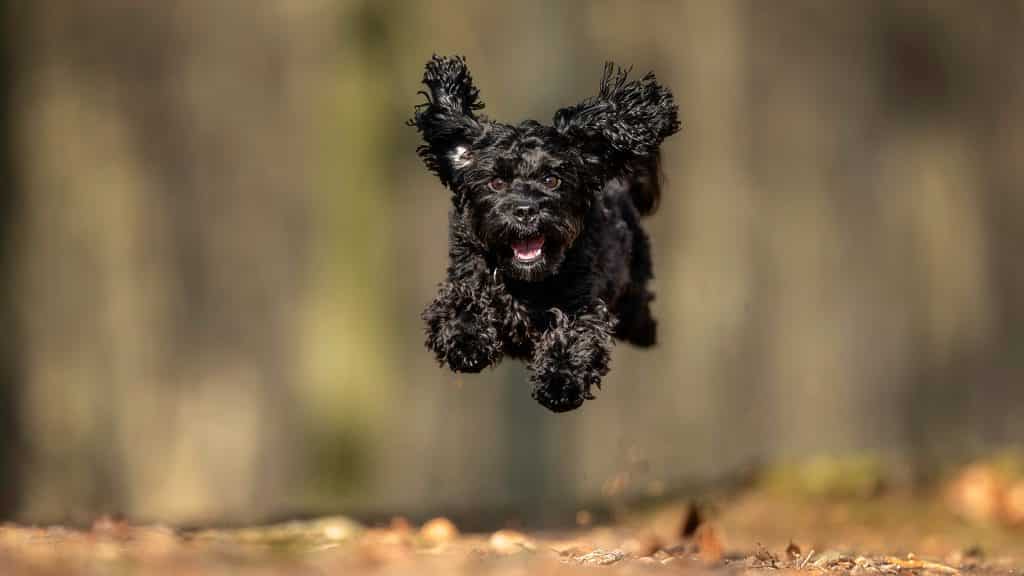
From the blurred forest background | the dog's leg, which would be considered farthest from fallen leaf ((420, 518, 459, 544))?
the blurred forest background

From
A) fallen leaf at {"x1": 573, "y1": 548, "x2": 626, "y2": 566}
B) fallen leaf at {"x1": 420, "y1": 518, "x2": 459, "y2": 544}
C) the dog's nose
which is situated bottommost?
fallen leaf at {"x1": 573, "y1": 548, "x2": 626, "y2": 566}

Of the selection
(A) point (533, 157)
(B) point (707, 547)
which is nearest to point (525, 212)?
(A) point (533, 157)

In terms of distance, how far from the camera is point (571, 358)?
19.1ft

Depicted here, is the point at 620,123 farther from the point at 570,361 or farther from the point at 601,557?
the point at 601,557

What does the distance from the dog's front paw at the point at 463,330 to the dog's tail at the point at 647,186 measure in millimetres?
1315

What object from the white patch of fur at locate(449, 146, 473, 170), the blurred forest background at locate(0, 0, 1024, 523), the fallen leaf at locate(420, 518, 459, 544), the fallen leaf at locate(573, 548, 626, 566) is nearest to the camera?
the fallen leaf at locate(573, 548, 626, 566)

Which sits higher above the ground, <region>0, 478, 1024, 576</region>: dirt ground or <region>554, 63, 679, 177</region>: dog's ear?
<region>554, 63, 679, 177</region>: dog's ear

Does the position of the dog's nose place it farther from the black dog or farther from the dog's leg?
the dog's leg

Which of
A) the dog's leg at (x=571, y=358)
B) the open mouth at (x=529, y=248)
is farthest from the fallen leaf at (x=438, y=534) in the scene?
the open mouth at (x=529, y=248)

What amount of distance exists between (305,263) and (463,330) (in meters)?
5.02

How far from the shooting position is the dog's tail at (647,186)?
7195 mm

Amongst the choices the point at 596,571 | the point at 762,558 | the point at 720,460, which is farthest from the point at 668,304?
the point at 596,571

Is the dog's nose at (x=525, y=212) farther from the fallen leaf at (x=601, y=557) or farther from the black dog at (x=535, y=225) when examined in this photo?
the fallen leaf at (x=601, y=557)

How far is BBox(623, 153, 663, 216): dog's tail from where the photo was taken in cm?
720
